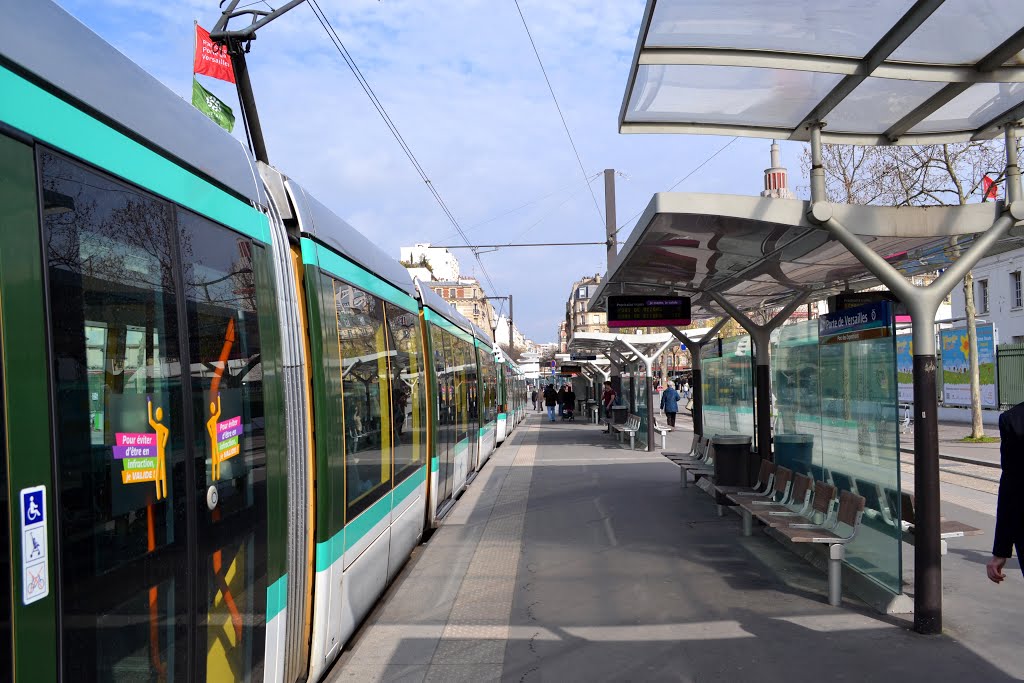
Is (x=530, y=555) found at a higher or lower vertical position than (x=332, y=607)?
lower

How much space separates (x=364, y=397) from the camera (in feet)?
19.9

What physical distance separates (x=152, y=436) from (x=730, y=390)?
11983 millimetres

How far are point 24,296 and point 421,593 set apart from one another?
5733 millimetres

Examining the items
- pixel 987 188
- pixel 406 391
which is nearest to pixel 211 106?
pixel 406 391

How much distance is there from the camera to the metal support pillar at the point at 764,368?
37.2 ft

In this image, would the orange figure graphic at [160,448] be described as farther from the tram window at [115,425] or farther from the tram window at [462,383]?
the tram window at [462,383]

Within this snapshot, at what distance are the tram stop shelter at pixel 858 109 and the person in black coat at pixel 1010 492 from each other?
1.84 meters

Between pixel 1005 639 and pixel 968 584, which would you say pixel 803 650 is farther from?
pixel 968 584

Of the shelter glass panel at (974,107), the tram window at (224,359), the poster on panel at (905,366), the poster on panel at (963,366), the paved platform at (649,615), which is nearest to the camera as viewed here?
the tram window at (224,359)

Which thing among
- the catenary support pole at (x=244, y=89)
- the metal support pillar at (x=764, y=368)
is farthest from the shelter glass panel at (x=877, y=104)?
the catenary support pole at (x=244, y=89)

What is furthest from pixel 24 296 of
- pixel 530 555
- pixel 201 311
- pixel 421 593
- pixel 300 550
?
pixel 530 555

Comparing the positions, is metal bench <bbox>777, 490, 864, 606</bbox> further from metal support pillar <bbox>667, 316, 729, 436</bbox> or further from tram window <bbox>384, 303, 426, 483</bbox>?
metal support pillar <bbox>667, 316, 729, 436</bbox>

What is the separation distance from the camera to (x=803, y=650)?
5.73 metres

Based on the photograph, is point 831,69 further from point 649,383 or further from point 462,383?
point 649,383
